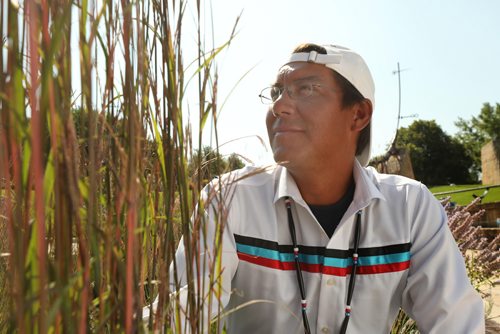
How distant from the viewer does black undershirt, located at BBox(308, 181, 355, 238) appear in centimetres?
240

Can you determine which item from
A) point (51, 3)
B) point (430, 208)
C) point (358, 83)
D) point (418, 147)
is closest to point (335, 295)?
point (430, 208)

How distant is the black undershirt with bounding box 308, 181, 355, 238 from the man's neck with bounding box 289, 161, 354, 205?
2 centimetres

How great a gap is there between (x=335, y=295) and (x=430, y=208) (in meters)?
0.59

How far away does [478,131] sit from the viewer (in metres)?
51.2

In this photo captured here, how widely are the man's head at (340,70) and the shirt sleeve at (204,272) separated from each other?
2.00 ft

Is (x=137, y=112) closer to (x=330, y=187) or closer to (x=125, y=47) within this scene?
(x=125, y=47)

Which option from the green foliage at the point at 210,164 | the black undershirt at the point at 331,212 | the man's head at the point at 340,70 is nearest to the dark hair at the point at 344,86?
the man's head at the point at 340,70

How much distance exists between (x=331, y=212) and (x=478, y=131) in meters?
53.6

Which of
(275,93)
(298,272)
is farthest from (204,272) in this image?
(275,93)

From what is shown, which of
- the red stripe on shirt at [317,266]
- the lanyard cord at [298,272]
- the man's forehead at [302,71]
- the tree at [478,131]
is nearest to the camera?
the lanyard cord at [298,272]

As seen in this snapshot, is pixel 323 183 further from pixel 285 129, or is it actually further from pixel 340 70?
pixel 340 70

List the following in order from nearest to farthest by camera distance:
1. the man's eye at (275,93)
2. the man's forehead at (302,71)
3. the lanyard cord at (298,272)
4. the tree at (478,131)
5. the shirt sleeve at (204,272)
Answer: the shirt sleeve at (204,272) → the lanyard cord at (298,272) → the man's forehead at (302,71) → the man's eye at (275,93) → the tree at (478,131)

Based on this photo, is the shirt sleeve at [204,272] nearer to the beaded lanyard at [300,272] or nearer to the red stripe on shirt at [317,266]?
the red stripe on shirt at [317,266]

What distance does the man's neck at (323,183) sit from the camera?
2.36 m
